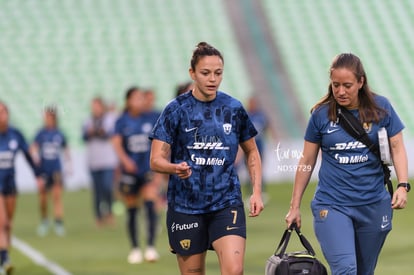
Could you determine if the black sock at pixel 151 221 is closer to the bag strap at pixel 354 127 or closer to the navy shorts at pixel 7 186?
the navy shorts at pixel 7 186

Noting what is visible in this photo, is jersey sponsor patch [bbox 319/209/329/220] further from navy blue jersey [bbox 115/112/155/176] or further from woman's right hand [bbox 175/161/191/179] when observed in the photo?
navy blue jersey [bbox 115/112/155/176]

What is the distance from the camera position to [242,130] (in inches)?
332

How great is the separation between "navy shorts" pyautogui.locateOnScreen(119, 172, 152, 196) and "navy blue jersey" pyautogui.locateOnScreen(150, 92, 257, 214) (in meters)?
7.12

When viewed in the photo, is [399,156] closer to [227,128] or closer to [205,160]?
[227,128]

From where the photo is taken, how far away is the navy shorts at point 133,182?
608 inches

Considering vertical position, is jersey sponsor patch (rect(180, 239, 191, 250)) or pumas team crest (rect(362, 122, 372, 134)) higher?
pumas team crest (rect(362, 122, 372, 134))

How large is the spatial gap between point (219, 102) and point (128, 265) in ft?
21.3

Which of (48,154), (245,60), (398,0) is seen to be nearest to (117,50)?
(245,60)

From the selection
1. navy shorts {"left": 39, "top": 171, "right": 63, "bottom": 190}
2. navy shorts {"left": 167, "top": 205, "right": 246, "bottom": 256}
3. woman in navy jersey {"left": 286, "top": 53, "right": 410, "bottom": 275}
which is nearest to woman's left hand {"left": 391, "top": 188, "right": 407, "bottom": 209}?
woman in navy jersey {"left": 286, "top": 53, "right": 410, "bottom": 275}

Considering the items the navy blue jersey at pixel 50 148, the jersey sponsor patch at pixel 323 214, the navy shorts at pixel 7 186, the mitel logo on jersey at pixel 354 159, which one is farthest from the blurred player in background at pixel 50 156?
the mitel logo on jersey at pixel 354 159

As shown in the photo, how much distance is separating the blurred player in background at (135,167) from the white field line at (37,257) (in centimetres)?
108

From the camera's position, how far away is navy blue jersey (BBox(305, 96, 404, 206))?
8125 mm

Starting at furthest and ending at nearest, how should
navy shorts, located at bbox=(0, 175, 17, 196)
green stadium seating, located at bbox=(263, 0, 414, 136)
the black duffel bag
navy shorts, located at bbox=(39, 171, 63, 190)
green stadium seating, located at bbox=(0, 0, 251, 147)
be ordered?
green stadium seating, located at bbox=(263, 0, 414, 136) → green stadium seating, located at bbox=(0, 0, 251, 147) → navy shorts, located at bbox=(39, 171, 63, 190) → navy shorts, located at bbox=(0, 175, 17, 196) → the black duffel bag

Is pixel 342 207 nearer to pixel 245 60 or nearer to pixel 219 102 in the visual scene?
pixel 219 102
